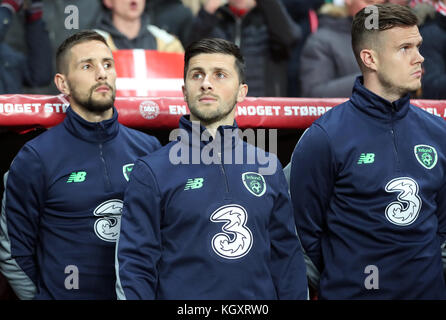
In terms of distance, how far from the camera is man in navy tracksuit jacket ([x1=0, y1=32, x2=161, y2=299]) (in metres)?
2.87

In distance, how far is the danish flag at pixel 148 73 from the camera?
159 inches

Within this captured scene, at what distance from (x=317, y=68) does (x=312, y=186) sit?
173cm

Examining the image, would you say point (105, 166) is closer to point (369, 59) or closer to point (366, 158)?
point (366, 158)

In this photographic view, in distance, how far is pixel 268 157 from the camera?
2.84 metres

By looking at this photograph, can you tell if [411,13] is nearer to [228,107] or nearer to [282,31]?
[228,107]

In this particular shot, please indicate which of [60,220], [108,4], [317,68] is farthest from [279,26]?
[60,220]

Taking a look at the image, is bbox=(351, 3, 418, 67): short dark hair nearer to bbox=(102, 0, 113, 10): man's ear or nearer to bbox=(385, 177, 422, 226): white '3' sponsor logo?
bbox=(385, 177, 422, 226): white '3' sponsor logo

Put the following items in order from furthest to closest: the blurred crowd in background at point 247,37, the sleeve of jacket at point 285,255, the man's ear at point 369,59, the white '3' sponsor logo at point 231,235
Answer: the blurred crowd in background at point 247,37 < the man's ear at point 369,59 < the sleeve of jacket at point 285,255 < the white '3' sponsor logo at point 231,235

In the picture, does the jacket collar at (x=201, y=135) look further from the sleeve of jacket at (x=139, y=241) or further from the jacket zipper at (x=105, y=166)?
the jacket zipper at (x=105, y=166)

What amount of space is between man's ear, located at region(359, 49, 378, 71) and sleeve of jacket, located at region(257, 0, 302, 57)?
1677 millimetres

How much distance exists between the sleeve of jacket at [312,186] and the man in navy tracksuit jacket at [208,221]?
0.20m

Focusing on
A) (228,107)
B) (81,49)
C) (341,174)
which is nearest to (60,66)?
(81,49)

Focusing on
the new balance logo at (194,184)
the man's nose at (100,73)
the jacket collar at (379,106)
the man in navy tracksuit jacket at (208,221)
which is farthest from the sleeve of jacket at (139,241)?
the jacket collar at (379,106)

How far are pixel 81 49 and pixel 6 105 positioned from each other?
42 centimetres
